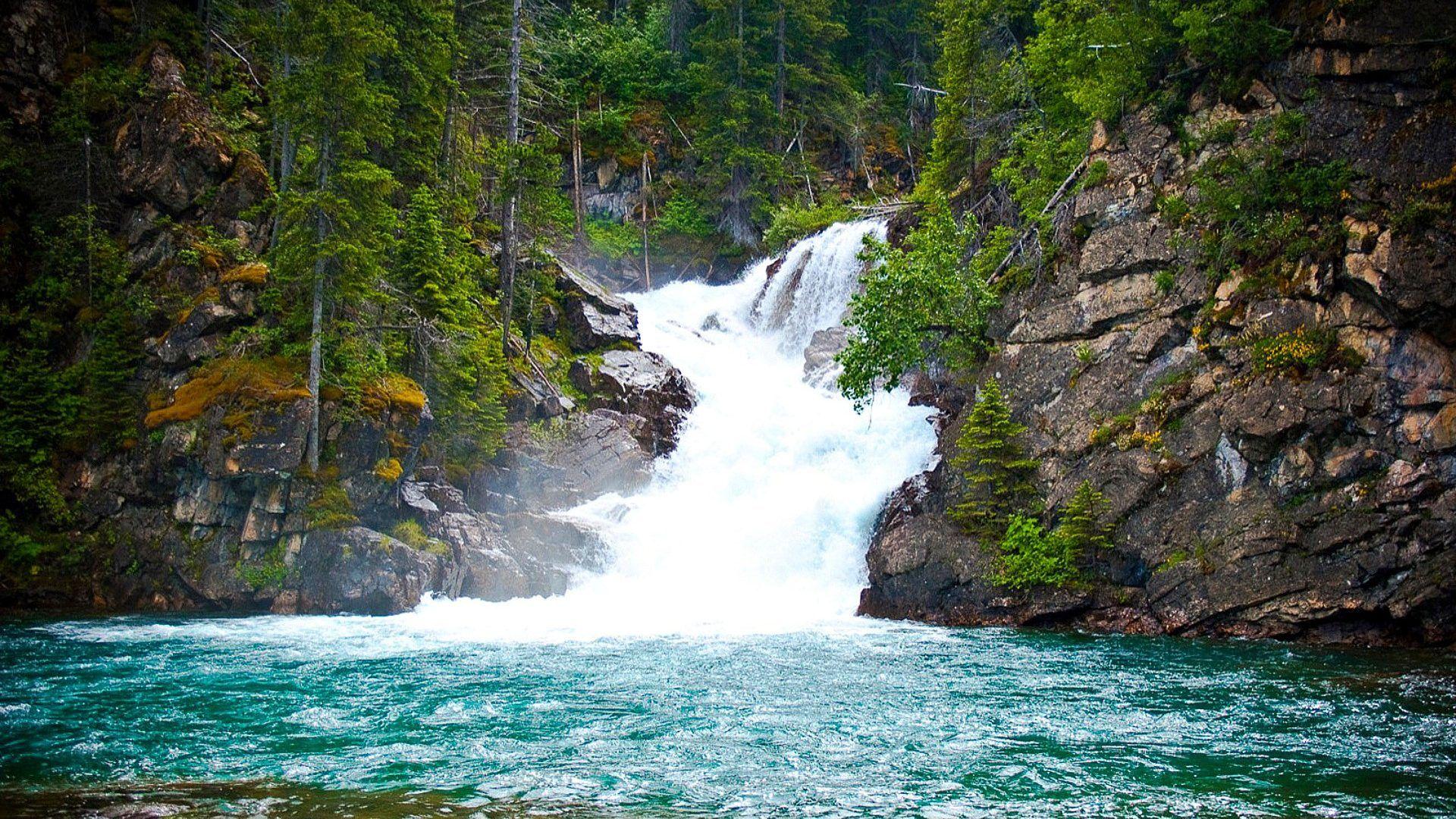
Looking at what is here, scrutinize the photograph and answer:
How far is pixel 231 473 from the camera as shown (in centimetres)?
1923

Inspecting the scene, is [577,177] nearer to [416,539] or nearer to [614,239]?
[614,239]

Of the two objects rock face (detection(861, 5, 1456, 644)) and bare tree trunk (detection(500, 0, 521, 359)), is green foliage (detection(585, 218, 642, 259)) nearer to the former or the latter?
bare tree trunk (detection(500, 0, 521, 359))

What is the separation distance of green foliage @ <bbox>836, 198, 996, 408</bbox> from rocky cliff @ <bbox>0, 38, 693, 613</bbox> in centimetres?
814

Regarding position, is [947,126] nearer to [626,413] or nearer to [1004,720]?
[626,413]

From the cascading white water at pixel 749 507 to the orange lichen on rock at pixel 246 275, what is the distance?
8700 millimetres

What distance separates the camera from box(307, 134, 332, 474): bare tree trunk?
65.2 feet

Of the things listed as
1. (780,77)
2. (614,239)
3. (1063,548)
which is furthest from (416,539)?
(780,77)

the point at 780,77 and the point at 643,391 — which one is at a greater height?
the point at 780,77

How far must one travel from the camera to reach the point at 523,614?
1923 centimetres

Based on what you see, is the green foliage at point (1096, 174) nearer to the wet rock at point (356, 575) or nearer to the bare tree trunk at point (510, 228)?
the bare tree trunk at point (510, 228)

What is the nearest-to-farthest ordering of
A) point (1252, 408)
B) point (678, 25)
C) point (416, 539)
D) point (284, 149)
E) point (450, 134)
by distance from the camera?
point (1252, 408) < point (416, 539) < point (284, 149) < point (450, 134) < point (678, 25)

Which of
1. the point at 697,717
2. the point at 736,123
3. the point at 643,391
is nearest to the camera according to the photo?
the point at 697,717

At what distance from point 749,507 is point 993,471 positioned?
287 inches

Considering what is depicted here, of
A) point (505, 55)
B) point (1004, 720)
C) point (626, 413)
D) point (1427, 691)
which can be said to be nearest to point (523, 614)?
point (626, 413)
